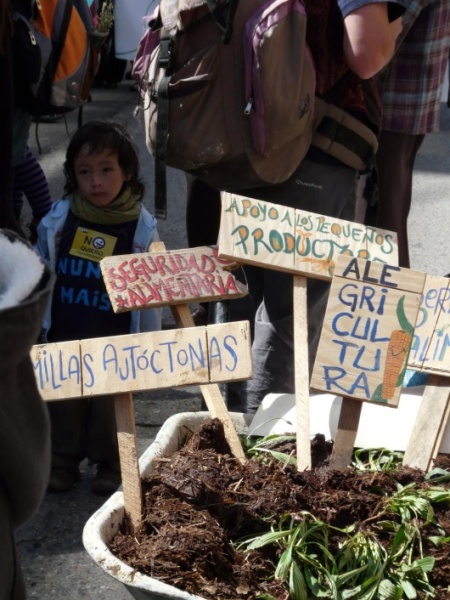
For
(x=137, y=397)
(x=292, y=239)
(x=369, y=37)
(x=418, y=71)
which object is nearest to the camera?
(x=292, y=239)

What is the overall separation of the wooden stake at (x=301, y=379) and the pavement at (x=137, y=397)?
3.08 ft

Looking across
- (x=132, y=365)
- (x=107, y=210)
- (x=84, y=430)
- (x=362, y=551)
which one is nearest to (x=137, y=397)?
(x=84, y=430)

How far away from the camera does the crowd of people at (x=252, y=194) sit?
8.98 ft

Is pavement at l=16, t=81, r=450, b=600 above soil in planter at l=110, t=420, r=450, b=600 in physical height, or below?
below

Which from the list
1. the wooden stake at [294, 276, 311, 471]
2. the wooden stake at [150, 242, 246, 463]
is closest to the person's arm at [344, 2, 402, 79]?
the wooden stake at [294, 276, 311, 471]

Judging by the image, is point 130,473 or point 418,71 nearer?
point 130,473

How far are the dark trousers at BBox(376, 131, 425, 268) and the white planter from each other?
183 cm

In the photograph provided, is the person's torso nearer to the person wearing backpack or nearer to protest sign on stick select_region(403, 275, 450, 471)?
the person wearing backpack

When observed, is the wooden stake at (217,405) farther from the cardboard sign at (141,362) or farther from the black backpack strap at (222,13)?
the black backpack strap at (222,13)

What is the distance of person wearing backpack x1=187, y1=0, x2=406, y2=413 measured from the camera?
257cm

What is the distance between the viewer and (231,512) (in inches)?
79.2

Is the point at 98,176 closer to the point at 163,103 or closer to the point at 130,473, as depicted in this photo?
the point at 163,103

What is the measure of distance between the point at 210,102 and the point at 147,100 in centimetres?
22

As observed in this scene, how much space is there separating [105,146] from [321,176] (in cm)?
77
